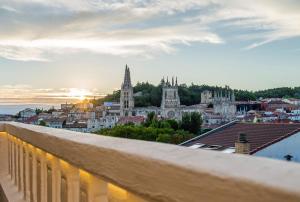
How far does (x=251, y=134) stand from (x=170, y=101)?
339 ft

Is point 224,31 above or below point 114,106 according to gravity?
above

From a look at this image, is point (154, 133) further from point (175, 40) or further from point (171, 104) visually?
point (171, 104)

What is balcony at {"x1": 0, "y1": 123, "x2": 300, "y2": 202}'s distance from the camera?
22.6 inches

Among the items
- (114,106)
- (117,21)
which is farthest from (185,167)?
(114,106)

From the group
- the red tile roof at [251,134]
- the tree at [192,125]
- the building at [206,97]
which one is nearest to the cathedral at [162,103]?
the building at [206,97]

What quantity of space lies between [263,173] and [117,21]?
175ft

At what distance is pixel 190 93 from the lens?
14912cm

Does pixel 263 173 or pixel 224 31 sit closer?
pixel 263 173

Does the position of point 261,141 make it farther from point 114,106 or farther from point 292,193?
point 114,106

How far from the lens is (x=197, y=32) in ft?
287

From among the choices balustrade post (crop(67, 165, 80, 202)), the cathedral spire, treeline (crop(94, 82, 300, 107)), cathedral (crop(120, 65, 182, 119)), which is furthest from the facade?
balustrade post (crop(67, 165, 80, 202))

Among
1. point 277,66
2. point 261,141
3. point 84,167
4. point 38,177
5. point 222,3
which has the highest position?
point 222,3

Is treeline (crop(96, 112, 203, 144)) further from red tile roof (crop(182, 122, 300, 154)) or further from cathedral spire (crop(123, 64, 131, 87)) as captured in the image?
cathedral spire (crop(123, 64, 131, 87))

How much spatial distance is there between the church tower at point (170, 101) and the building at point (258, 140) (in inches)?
3837
